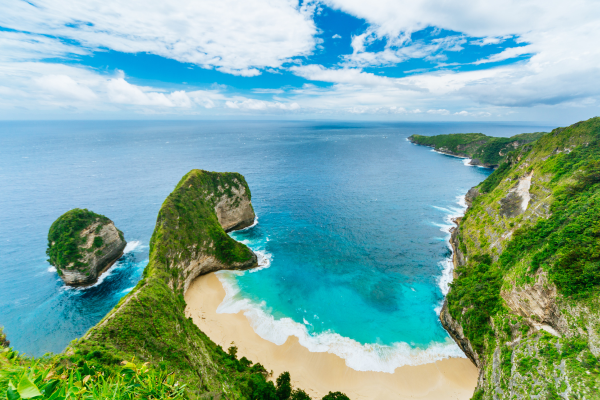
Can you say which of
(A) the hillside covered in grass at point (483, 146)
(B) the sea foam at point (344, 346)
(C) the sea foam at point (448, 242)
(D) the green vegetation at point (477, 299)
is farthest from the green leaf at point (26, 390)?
(A) the hillside covered in grass at point (483, 146)

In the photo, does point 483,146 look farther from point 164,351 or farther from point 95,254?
point 95,254

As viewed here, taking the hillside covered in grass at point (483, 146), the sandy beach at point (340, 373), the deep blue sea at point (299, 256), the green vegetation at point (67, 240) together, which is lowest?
the sandy beach at point (340, 373)

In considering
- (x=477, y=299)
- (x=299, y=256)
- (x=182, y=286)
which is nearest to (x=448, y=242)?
(x=477, y=299)

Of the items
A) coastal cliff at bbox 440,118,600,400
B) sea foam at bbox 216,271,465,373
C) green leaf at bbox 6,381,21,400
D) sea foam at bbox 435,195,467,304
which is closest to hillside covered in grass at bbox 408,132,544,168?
sea foam at bbox 435,195,467,304

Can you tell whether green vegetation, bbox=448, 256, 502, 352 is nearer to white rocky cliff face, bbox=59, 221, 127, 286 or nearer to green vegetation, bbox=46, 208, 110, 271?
white rocky cliff face, bbox=59, 221, 127, 286

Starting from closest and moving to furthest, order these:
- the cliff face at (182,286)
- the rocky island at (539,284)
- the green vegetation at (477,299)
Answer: the rocky island at (539,284) → the cliff face at (182,286) → the green vegetation at (477,299)

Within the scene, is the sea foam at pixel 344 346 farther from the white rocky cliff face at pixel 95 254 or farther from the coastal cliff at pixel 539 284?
the white rocky cliff face at pixel 95 254
